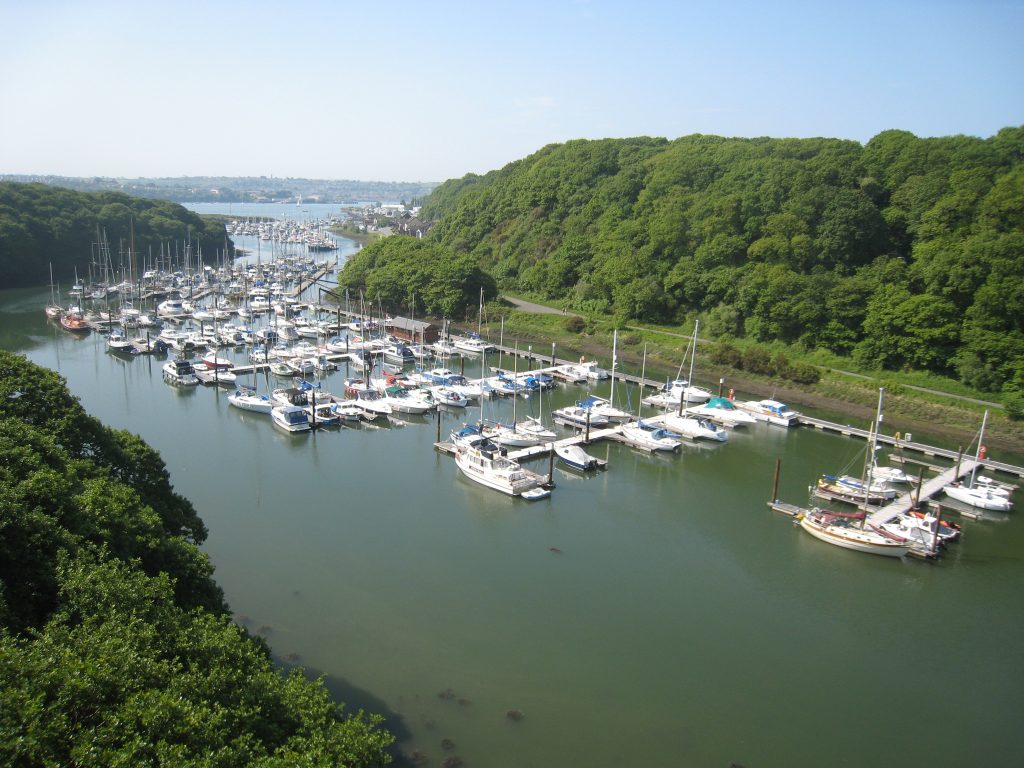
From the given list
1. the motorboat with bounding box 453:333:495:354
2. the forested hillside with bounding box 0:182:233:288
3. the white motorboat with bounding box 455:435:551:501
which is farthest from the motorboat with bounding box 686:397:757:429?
the forested hillside with bounding box 0:182:233:288

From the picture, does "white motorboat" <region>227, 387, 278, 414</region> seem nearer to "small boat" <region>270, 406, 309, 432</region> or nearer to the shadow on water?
"small boat" <region>270, 406, 309, 432</region>

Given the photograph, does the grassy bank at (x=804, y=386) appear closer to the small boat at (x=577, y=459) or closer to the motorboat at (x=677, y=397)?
the motorboat at (x=677, y=397)

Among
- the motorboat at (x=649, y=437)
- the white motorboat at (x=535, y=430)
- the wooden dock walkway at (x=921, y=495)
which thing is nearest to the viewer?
the wooden dock walkway at (x=921, y=495)

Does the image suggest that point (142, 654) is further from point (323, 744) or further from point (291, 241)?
point (291, 241)

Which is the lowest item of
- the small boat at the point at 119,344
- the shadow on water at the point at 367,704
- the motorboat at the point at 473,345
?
the shadow on water at the point at 367,704

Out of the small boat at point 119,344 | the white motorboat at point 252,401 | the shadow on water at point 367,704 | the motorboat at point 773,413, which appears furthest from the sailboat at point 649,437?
the small boat at point 119,344

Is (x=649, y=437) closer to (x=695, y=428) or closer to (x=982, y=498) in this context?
(x=695, y=428)
